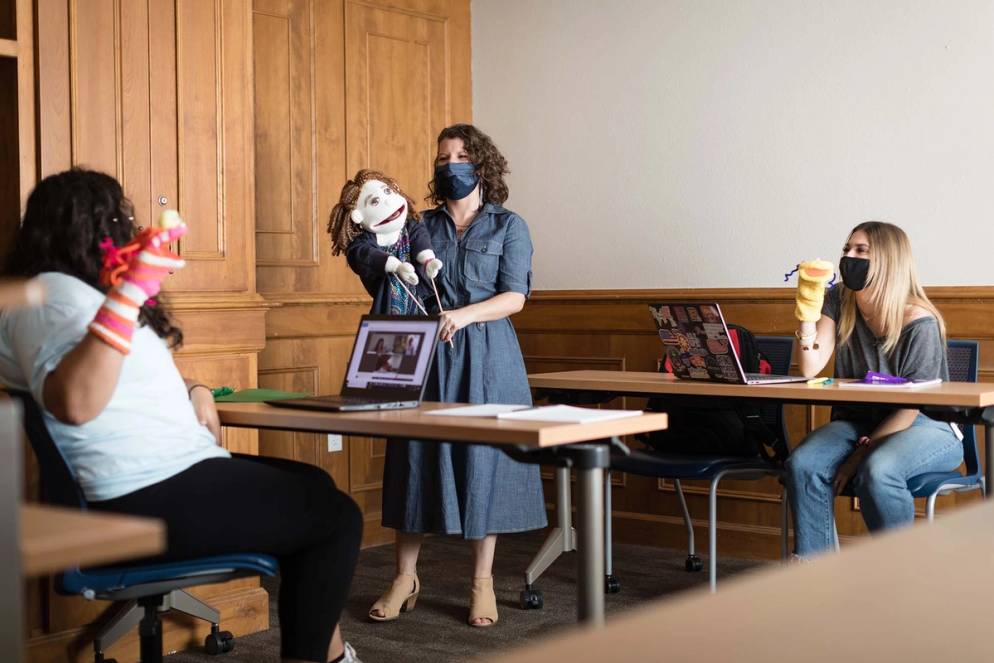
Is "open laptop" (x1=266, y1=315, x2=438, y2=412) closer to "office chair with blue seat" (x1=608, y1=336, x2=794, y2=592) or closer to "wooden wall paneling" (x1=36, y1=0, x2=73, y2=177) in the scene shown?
"wooden wall paneling" (x1=36, y1=0, x2=73, y2=177)

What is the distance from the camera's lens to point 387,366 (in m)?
2.63

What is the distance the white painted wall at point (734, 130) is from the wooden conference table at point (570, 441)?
7.08ft

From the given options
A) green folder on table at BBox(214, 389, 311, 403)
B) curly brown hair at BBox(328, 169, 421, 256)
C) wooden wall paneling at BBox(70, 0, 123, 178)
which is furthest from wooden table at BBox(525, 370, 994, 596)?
wooden wall paneling at BBox(70, 0, 123, 178)

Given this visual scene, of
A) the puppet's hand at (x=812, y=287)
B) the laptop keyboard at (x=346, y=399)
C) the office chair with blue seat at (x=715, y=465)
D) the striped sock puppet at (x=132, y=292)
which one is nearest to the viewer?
the striped sock puppet at (x=132, y=292)

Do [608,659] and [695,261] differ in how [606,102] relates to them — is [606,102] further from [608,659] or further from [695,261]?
[608,659]

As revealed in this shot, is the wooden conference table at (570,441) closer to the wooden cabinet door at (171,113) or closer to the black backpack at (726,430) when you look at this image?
the wooden cabinet door at (171,113)

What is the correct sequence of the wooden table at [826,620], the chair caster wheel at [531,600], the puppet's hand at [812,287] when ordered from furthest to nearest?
the chair caster wheel at [531,600]
the puppet's hand at [812,287]
the wooden table at [826,620]

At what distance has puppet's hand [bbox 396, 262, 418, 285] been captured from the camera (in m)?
3.18

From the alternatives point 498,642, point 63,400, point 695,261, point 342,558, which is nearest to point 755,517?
point 695,261

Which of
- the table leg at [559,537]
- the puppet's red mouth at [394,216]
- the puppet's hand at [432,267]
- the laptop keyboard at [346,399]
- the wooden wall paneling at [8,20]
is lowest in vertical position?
the table leg at [559,537]

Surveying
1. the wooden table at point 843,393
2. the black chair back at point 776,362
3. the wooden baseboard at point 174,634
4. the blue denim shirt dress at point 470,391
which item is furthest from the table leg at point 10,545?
the black chair back at point 776,362

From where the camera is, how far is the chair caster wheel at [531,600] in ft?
12.0

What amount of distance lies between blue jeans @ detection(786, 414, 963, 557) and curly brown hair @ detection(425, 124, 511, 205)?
1.20 meters

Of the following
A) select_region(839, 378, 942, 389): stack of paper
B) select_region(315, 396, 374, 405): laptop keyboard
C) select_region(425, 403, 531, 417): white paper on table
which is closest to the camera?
select_region(425, 403, 531, 417): white paper on table
